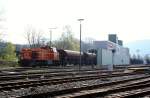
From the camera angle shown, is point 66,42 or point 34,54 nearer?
point 34,54

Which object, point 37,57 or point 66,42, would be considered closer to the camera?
point 37,57

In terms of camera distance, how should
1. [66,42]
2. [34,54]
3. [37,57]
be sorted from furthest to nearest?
[66,42] < [34,54] < [37,57]

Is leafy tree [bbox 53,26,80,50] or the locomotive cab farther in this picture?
leafy tree [bbox 53,26,80,50]

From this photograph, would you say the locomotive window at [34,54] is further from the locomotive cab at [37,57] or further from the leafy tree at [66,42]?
the leafy tree at [66,42]

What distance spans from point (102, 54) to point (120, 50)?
17.4 metres

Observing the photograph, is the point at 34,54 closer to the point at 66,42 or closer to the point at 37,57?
the point at 37,57

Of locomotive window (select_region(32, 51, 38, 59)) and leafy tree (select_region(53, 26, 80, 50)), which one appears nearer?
locomotive window (select_region(32, 51, 38, 59))

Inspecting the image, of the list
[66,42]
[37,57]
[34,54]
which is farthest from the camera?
[66,42]

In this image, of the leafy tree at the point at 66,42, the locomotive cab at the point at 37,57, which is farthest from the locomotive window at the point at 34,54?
the leafy tree at the point at 66,42

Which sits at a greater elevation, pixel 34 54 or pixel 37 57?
pixel 34 54

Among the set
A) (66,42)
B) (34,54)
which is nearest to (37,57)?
(34,54)

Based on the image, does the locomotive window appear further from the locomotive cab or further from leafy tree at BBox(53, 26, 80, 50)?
leafy tree at BBox(53, 26, 80, 50)

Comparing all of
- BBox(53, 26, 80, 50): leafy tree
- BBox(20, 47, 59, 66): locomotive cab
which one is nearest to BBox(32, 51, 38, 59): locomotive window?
BBox(20, 47, 59, 66): locomotive cab

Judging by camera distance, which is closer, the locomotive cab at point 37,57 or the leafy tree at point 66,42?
the locomotive cab at point 37,57
